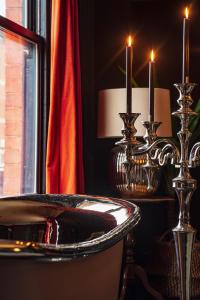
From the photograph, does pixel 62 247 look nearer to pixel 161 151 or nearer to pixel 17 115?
pixel 161 151

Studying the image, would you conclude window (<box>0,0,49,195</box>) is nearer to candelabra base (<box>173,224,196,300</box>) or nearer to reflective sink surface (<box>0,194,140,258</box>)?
reflective sink surface (<box>0,194,140,258</box>)

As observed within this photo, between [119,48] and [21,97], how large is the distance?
99 centimetres

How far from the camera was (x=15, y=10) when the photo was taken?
285 cm

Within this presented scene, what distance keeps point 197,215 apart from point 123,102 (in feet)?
3.42

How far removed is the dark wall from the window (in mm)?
422

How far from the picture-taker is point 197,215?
3668 mm

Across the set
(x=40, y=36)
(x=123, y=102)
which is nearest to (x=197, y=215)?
(x=123, y=102)

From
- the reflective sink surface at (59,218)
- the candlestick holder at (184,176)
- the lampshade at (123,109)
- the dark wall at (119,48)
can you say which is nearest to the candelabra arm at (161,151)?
the candlestick holder at (184,176)

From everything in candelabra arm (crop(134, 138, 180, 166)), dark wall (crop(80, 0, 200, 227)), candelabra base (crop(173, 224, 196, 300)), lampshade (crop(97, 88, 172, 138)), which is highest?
dark wall (crop(80, 0, 200, 227))

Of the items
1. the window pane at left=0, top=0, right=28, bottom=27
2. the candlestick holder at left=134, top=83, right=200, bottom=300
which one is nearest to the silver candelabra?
the candlestick holder at left=134, top=83, right=200, bottom=300

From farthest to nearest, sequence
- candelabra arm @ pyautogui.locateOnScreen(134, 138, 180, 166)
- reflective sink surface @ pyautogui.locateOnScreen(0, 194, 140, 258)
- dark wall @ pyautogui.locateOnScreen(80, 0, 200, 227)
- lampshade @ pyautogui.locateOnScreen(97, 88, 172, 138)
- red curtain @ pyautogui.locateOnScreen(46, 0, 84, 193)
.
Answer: dark wall @ pyautogui.locateOnScreen(80, 0, 200, 227) < lampshade @ pyautogui.locateOnScreen(97, 88, 172, 138) < red curtain @ pyautogui.locateOnScreen(46, 0, 84, 193) < reflective sink surface @ pyautogui.locateOnScreen(0, 194, 140, 258) < candelabra arm @ pyautogui.locateOnScreen(134, 138, 180, 166)

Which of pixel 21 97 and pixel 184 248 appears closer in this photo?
pixel 184 248

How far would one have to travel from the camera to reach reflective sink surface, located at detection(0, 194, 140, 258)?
5.90 feet

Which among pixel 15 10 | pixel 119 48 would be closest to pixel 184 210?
pixel 15 10
